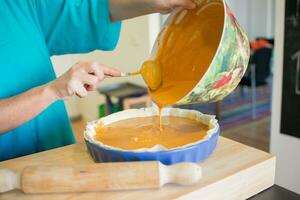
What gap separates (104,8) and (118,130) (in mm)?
318

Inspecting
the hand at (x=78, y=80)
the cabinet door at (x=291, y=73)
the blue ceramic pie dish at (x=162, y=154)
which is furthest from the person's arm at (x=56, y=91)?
the cabinet door at (x=291, y=73)

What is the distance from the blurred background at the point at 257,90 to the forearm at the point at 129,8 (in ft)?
2.51

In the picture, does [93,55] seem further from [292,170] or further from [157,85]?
Result: [157,85]

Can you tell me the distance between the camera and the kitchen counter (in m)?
0.59

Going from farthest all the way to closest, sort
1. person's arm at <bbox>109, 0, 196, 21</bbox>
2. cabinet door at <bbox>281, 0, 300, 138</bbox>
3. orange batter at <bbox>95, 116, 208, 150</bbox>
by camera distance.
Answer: cabinet door at <bbox>281, 0, 300, 138</bbox>
person's arm at <bbox>109, 0, 196, 21</bbox>
orange batter at <bbox>95, 116, 208, 150</bbox>

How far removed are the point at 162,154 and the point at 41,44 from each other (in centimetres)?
45

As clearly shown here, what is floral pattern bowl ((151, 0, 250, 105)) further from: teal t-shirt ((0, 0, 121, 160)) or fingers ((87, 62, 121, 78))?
teal t-shirt ((0, 0, 121, 160))

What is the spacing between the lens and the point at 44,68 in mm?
895

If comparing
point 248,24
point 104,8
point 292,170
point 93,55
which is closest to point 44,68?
point 104,8

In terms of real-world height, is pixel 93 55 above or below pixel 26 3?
below

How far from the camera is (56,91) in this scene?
664 mm

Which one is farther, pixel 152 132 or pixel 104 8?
pixel 104 8

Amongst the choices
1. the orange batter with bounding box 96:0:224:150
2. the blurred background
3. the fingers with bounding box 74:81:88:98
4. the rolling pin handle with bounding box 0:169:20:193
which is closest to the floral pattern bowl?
the orange batter with bounding box 96:0:224:150

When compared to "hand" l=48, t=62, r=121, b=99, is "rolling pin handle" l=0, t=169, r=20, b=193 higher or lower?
lower
